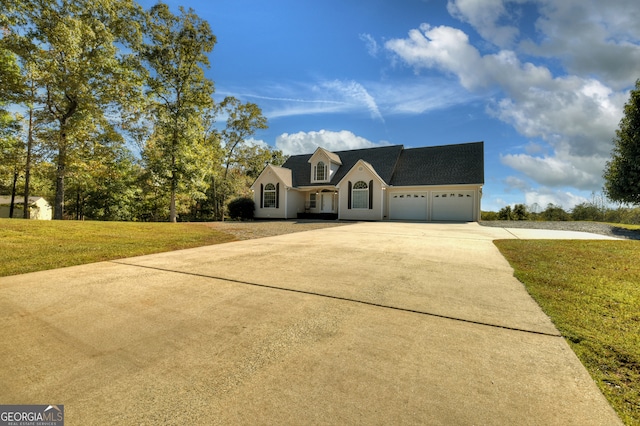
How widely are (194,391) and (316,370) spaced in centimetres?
90

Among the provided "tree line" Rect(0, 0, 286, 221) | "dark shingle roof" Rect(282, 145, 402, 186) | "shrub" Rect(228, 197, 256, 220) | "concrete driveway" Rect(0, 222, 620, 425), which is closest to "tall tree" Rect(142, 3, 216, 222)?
"tree line" Rect(0, 0, 286, 221)

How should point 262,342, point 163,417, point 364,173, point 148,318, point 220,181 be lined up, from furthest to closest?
point 220,181
point 364,173
point 148,318
point 262,342
point 163,417

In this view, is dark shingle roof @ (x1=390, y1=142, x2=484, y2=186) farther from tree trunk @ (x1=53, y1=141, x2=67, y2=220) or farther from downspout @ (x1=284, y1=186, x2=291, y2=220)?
tree trunk @ (x1=53, y1=141, x2=67, y2=220)

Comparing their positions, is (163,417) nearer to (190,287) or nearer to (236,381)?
(236,381)

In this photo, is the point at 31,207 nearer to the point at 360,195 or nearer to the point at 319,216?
the point at 319,216

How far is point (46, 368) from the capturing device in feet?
7.43

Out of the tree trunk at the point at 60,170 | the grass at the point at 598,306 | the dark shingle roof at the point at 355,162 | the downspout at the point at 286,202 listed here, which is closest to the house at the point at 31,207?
the tree trunk at the point at 60,170

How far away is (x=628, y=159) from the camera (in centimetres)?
1769

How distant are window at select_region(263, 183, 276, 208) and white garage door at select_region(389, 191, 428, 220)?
10.5 metres

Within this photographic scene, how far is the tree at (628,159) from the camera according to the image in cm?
1736

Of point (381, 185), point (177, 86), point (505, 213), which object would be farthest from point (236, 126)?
point (505, 213)

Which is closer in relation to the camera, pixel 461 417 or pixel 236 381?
pixel 461 417

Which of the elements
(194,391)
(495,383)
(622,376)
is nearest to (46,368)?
(194,391)

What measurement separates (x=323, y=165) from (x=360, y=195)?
4.85 metres
